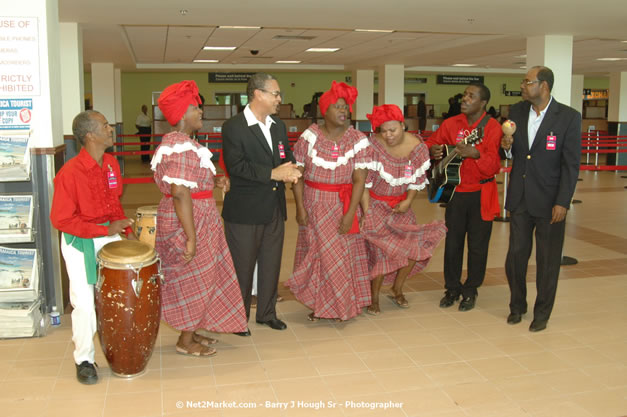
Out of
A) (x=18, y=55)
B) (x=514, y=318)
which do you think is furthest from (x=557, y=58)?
(x=18, y=55)

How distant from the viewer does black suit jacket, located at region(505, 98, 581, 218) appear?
4.39 metres

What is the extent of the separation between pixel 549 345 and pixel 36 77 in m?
4.27

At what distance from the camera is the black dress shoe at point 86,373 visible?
12.0ft

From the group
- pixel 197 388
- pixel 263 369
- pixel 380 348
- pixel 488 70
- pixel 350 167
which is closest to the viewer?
pixel 197 388

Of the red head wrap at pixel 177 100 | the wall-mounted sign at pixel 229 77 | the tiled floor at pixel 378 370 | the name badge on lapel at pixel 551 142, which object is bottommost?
the tiled floor at pixel 378 370

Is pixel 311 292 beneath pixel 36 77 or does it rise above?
beneath

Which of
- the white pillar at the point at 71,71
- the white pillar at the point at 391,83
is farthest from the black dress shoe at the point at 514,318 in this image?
the white pillar at the point at 391,83

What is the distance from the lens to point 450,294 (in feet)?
17.2

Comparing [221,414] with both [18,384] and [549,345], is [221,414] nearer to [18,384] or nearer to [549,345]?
[18,384]

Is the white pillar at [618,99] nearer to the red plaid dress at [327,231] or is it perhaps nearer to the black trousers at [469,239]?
the black trousers at [469,239]

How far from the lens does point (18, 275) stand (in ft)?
14.6

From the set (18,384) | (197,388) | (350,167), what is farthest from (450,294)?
(18,384)

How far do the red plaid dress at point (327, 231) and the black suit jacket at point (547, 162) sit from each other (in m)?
1.18

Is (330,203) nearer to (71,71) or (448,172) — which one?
(448,172)
